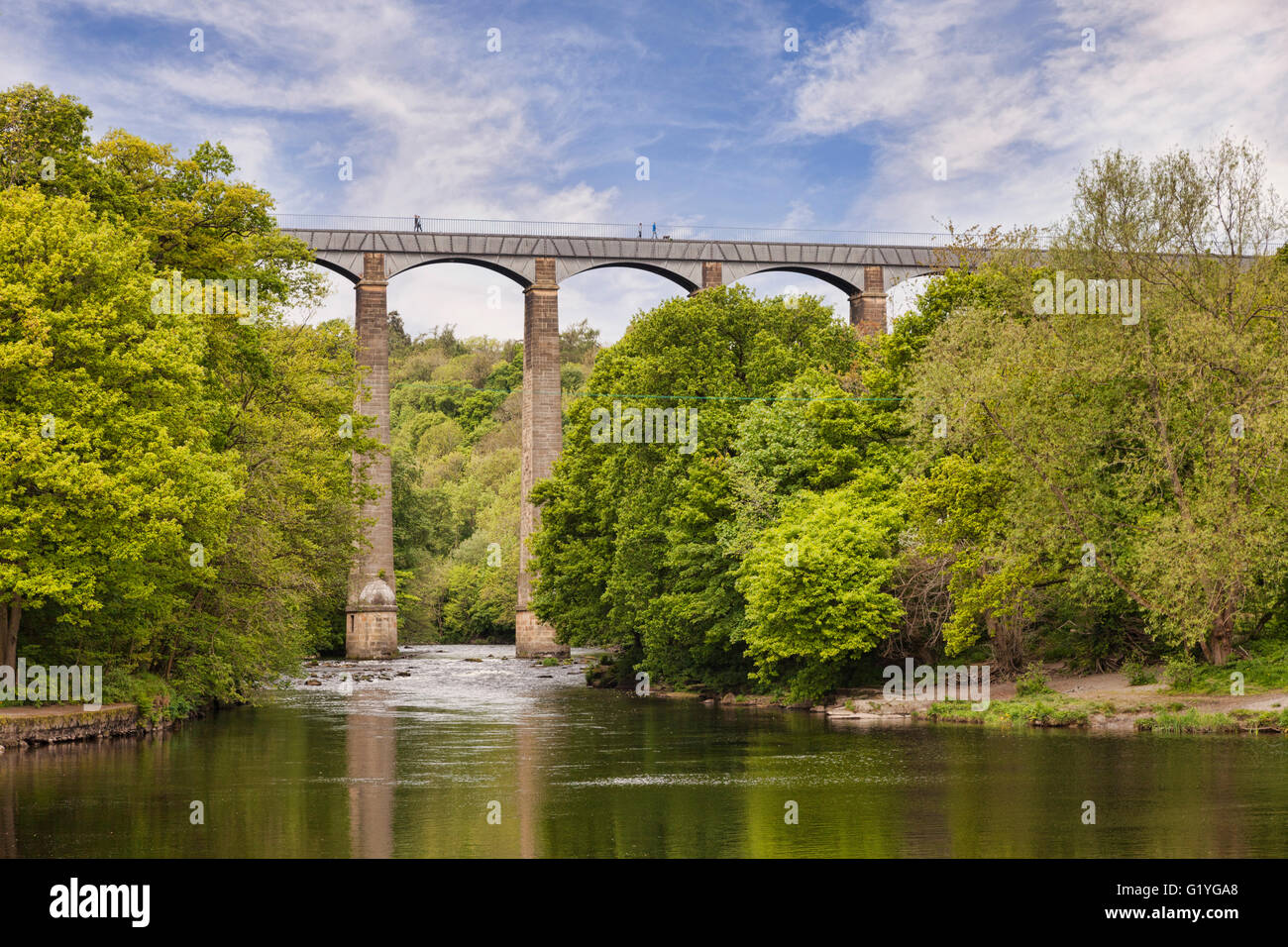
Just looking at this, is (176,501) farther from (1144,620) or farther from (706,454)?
(1144,620)

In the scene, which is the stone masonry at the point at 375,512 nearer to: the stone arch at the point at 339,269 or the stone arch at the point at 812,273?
the stone arch at the point at 339,269

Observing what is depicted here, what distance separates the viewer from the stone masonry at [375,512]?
212ft

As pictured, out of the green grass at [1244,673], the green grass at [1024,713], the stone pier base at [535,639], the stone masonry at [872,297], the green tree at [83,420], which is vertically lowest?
the stone pier base at [535,639]

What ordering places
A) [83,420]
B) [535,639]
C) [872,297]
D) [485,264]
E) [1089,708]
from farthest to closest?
1. [535,639]
2. [872,297]
3. [485,264]
4. [1089,708]
5. [83,420]

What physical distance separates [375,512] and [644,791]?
153 ft

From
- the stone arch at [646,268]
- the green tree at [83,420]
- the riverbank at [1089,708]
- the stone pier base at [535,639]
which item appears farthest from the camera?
the stone pier base at [535,639]

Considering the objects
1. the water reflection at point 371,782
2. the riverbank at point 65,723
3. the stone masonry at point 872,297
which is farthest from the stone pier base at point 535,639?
the riverbank at point 65,723

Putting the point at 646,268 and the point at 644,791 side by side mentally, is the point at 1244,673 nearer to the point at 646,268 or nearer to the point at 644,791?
the point at 644,791

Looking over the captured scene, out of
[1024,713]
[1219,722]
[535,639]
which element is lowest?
[535,639]

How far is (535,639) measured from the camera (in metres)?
71.2

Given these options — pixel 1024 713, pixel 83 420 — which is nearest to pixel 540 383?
pixel 83 420

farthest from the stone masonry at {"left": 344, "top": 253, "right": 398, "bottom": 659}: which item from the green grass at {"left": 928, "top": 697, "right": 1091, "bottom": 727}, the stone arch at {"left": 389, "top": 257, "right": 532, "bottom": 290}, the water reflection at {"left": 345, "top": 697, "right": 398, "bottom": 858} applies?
the green grass at {"left": 928, "top": 697, "right": 1091, "bottom": 727}

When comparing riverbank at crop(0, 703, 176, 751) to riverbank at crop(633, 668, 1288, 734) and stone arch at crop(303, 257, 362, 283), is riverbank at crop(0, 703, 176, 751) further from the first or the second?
stone arch at crop(303, 257, 362, 283)

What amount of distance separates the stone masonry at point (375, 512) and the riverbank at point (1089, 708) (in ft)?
105
